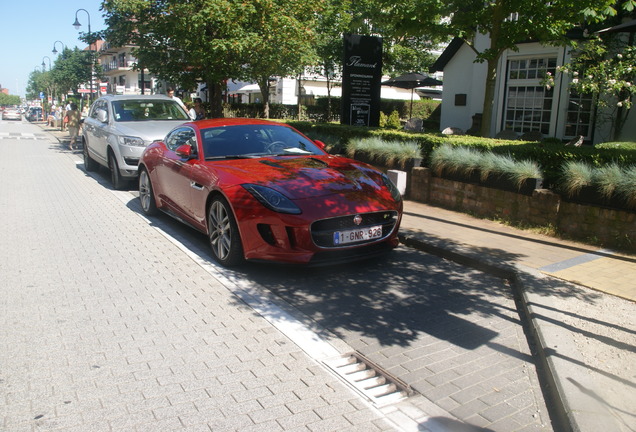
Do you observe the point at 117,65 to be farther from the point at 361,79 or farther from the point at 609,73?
the point at 609,73

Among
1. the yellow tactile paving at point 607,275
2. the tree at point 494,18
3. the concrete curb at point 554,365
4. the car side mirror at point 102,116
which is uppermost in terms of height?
the tree at point 494,18

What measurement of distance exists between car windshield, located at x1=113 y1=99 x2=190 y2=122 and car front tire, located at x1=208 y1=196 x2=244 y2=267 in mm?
6452

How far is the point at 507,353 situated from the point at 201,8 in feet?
47.8

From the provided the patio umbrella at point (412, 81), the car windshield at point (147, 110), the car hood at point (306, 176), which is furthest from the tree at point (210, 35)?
the car hood at point (306, 176)

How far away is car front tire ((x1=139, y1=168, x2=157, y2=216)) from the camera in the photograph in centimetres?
843

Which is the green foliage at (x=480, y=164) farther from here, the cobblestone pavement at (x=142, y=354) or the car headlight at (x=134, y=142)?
the car headlight at (x=134, y=142)

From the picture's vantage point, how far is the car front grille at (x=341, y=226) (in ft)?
17.8

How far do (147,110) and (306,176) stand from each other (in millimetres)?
7334

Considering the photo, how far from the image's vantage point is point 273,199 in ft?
18.1

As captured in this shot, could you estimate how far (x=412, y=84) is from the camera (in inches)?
914

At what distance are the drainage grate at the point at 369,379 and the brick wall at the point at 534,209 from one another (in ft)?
14.3

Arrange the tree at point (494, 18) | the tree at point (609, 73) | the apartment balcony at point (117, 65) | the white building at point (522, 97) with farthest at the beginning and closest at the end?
1. the apartment balcony at point (117, 65)
2. the white building at point (522, 97)
3. the tree at point (609, 73)
4. the tree at point (494, 18)

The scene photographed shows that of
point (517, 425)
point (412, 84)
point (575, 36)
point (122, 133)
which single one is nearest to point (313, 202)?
point (517, 425)

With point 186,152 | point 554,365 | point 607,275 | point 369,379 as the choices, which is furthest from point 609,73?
point 369,379
